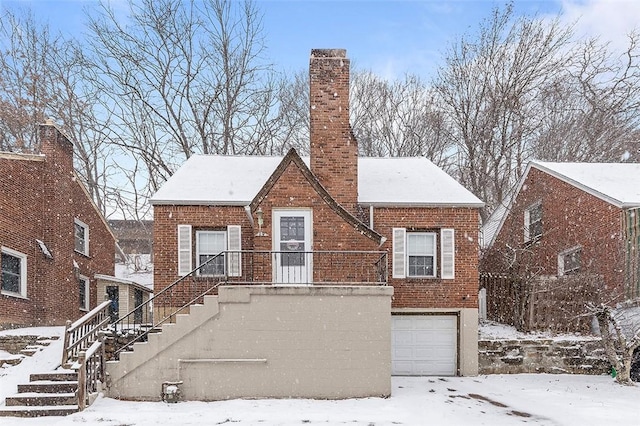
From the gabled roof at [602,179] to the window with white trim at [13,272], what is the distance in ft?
53.3

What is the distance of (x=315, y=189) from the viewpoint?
41.0ft

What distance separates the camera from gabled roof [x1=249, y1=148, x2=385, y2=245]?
12.5 m

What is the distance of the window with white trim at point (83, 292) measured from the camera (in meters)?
18.4

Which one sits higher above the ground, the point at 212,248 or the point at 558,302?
the point at 212,248

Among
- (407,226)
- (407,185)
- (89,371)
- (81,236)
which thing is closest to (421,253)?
(407,226)

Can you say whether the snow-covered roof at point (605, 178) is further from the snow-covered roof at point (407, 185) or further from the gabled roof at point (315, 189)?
the gabled roof at point (315, 189)

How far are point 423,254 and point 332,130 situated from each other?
13.2 feet

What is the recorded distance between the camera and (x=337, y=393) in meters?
10.9

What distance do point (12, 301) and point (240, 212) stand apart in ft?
21.9

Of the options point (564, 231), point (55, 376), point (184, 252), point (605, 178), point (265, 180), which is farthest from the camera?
point (564, 231)

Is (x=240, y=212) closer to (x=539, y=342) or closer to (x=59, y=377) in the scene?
(x=59, y=377)

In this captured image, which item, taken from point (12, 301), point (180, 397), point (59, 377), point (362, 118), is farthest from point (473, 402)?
point (362, 118)

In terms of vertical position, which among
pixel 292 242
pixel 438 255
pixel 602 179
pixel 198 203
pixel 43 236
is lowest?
pixel 438 255

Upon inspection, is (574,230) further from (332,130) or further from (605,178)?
(332,130)
